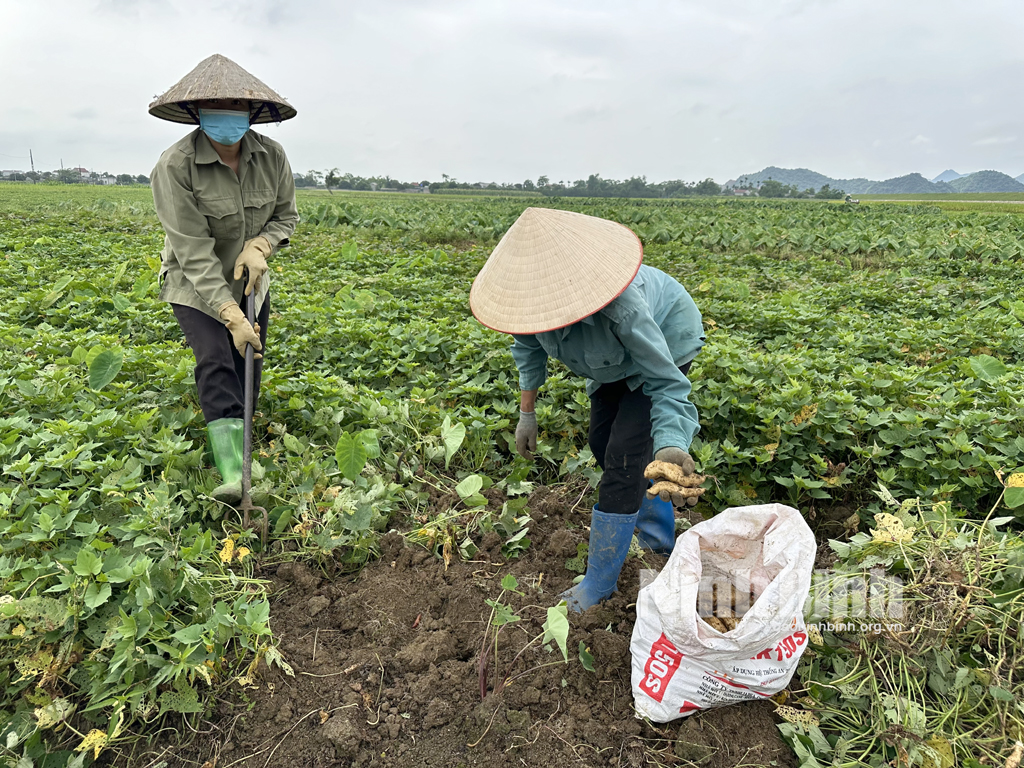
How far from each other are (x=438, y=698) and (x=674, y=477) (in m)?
0.93

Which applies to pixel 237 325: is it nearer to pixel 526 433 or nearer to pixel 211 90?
pixel 211 90

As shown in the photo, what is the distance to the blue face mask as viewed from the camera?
2.55m

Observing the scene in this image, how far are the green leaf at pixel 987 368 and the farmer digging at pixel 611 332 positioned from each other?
1.91 meters

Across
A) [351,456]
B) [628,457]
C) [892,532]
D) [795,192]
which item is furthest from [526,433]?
[795,192]

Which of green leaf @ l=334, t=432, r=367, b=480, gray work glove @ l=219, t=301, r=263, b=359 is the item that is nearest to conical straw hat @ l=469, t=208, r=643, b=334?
green leaf @ l=334, t=432, r=367, b=480

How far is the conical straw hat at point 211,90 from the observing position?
247 cm

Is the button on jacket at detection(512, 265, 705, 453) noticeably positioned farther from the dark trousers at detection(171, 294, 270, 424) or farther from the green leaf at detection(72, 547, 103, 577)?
the green leaf at detection(72, 547, 103, 577)

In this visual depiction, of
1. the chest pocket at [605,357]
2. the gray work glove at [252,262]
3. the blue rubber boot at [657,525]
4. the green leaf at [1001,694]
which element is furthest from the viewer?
the gray work glove at [252,262]

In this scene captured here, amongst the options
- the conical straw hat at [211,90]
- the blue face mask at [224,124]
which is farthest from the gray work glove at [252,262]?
the conical straw hat at [211,90]

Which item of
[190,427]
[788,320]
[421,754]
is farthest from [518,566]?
[788,320]

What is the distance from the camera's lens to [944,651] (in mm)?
1719

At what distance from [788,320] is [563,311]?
12.4 feet

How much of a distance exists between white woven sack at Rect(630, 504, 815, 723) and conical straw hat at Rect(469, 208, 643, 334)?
76 centimetres

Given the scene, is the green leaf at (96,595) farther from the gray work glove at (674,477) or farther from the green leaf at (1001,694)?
the green leaf at (1001,694)
